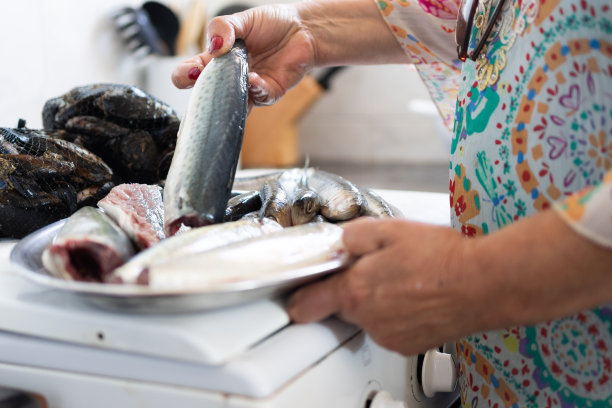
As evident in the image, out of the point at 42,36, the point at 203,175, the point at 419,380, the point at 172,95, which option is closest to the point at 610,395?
the point at 419,380

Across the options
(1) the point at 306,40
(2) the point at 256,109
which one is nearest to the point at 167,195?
(1) the point at 306,40

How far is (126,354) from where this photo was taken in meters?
0.51

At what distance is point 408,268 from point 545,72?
0.28 metres

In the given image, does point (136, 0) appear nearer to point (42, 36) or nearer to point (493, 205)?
point (42, 36)

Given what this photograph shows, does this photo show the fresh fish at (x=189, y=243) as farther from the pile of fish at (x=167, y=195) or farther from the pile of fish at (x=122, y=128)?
the pile of fish at (x=122, y=128)

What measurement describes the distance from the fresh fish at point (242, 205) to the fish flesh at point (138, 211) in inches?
3.5

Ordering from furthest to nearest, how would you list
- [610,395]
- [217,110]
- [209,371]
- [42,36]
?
[42,36] → [217,110] → [610,395] → [209,371]

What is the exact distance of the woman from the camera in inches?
19.9

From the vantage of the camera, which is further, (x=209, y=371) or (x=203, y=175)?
(x=203, y=175)

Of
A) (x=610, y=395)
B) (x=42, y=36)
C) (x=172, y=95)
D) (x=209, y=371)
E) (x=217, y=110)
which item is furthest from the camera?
(x=172, y=95)

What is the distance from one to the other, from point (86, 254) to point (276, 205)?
29cm

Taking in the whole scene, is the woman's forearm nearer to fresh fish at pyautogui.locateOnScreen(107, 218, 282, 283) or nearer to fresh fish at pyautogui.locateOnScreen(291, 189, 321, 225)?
fresh fish at pyautogui.locateOnScreen(291, 189, 321, 225)

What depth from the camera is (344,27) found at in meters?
1.11

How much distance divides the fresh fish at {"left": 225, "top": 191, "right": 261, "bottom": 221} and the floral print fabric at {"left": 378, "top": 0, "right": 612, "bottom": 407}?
262mm
